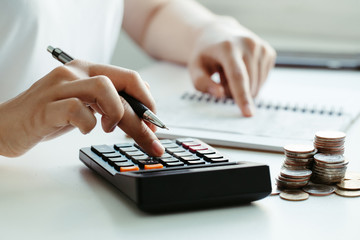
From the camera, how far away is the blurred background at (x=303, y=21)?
5.16 feet

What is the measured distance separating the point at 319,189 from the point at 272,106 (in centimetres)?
36

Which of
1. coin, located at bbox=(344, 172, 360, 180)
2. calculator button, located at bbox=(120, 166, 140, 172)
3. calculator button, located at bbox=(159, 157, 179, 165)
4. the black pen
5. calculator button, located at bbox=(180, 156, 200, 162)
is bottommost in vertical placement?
coin, located at bbox=(344, 172, 360, 180)

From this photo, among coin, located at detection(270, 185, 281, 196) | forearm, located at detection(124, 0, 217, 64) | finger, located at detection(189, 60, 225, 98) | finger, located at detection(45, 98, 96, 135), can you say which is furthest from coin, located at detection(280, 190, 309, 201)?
forearm, located at detection(124, 0, 217, 64)

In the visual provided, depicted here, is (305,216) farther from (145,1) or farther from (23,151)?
(145,1)

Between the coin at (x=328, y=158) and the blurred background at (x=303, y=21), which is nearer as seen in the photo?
the coin at (x=328, y=158)

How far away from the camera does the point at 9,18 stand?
Result: 32.4 inches

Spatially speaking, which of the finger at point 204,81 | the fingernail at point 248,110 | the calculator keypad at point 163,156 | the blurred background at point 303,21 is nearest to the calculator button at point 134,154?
the calculator keypad at point 163,156

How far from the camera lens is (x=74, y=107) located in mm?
581

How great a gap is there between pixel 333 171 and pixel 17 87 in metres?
0.51

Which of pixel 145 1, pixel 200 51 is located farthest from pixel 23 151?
pixel 145 1

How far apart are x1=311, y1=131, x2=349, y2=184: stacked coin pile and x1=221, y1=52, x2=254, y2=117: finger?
0.28 meters

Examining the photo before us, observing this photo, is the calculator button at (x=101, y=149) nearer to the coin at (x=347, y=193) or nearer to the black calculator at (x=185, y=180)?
the black calculator at (x=185, y=180)

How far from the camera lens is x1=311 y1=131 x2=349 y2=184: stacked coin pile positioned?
60cm

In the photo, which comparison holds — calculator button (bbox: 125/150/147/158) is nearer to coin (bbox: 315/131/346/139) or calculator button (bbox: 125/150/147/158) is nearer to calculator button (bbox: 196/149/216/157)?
calculator button (bbox: 196/149/216/157)
